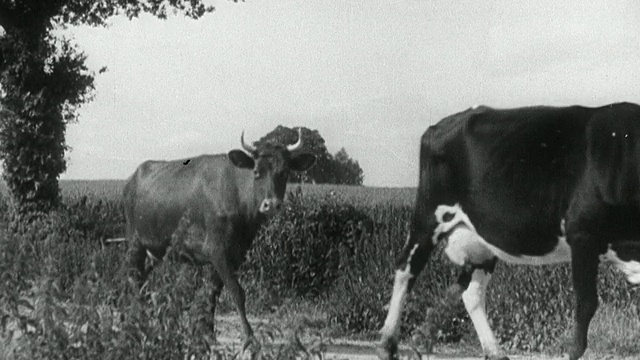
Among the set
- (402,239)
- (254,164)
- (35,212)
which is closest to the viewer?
(254,164)

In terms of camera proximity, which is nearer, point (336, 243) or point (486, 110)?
point (486, 110)

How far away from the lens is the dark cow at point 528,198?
8.23 metres

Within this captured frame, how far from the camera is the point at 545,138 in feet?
28.9

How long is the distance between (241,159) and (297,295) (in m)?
3.55

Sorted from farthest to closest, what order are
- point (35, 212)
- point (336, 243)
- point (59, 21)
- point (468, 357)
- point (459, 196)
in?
1. point (59, 21)
2. point (35, 212)
3. point (336, 243)
4. point (468, 357)
5. point (459, 196)

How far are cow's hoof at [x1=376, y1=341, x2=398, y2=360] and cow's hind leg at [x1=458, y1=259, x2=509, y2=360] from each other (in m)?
0.78

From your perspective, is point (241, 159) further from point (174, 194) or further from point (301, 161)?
point (174, 194)

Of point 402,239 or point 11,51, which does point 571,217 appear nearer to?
point 402,239

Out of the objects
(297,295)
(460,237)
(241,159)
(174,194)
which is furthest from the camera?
(297,295)

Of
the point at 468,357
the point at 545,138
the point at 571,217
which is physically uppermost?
the point at 545,138

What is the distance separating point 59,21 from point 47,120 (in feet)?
8.87

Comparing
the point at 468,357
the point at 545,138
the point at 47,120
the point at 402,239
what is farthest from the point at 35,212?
the point at 545,138

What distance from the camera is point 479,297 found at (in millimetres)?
9484

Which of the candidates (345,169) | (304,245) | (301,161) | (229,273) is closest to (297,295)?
(304,245)
